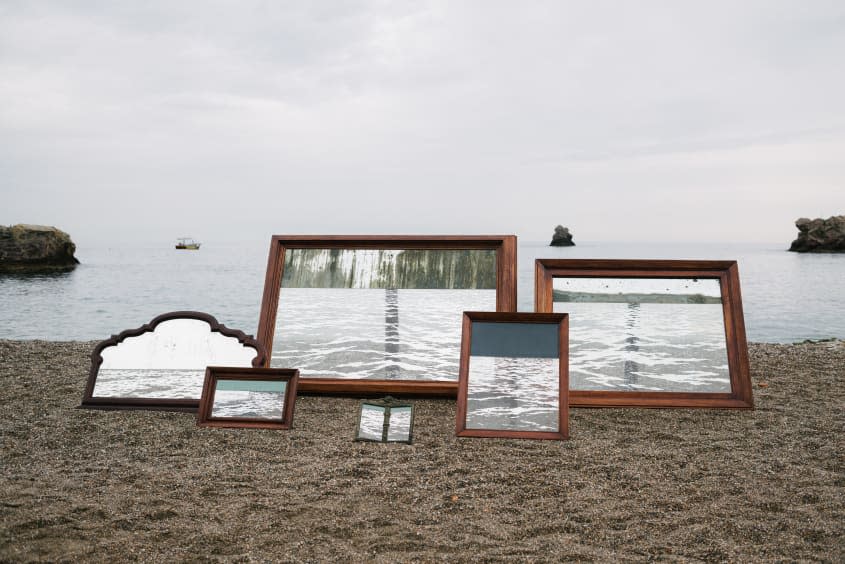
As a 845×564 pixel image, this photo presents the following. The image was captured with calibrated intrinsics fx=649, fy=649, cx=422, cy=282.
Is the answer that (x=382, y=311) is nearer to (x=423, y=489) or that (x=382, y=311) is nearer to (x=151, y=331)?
(x=151, y=331)

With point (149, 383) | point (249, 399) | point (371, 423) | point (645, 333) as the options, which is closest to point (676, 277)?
point (645, 333)

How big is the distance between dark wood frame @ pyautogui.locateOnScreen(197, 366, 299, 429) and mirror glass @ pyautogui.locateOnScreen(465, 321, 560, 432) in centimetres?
106

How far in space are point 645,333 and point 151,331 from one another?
3234mm

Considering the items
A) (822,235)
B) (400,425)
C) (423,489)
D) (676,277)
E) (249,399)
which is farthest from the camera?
(822,235)

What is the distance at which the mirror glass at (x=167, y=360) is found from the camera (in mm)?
4156

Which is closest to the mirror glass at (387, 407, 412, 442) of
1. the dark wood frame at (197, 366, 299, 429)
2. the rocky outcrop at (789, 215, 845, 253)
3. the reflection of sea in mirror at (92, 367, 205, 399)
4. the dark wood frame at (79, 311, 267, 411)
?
the dark wood frame at (197, 366, 299, 429)

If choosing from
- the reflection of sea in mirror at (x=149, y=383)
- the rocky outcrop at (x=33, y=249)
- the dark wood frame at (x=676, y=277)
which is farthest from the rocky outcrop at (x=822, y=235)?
the reflection of sea in mirror at (x=149, y=383)

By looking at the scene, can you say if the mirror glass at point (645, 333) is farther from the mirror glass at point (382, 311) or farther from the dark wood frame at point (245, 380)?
the dark wood frame at point (245, 380)

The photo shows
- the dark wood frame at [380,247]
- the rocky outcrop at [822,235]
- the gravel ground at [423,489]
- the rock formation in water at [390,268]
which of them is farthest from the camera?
the rocky outcrop at [822,235]

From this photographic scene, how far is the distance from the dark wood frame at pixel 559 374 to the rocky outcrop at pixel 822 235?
32.3 m

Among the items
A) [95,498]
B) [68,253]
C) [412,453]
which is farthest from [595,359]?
[68,253]

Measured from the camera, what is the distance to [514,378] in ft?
12.1

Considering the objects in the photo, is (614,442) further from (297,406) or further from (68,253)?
(68,253)

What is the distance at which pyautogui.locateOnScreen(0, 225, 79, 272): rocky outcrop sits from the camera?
22094mm
